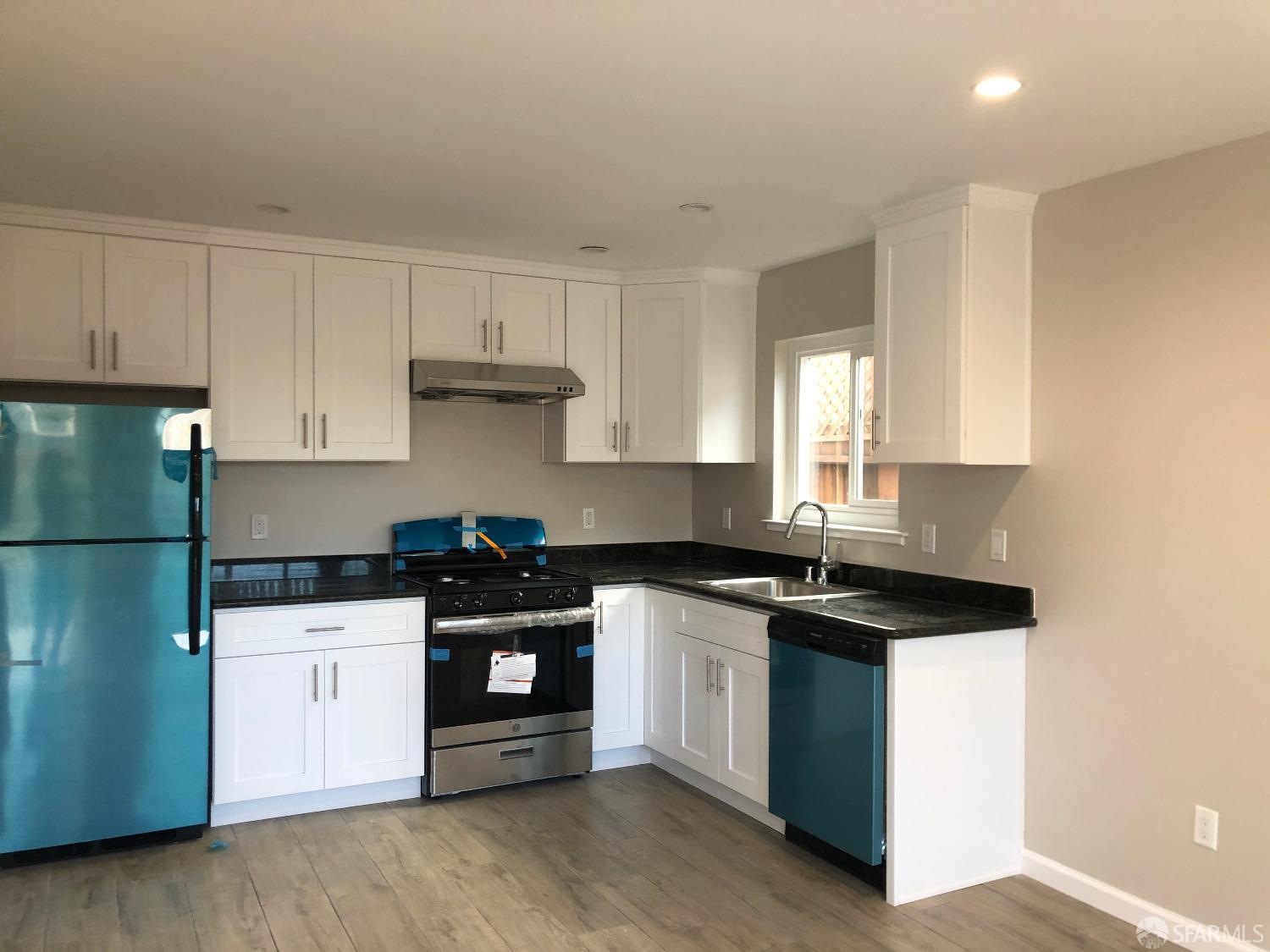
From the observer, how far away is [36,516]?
3.30m

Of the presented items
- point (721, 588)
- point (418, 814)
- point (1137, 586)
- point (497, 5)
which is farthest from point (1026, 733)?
point (497, 5)

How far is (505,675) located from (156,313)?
6.57 feet

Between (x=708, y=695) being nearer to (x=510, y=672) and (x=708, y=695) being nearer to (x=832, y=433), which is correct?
(x=510, y=672)

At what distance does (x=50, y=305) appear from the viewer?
11.9ft

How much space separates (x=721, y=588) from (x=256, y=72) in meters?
2.50

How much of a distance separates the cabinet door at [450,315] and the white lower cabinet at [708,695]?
1.41 metres

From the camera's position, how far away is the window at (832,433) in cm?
415

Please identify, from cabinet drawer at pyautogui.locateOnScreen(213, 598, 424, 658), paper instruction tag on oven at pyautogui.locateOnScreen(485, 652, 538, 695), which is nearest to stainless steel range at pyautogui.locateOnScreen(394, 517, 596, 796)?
paper instruction tag on oven at pyautogui.locateOnScreen(485, 652, 538, 695)

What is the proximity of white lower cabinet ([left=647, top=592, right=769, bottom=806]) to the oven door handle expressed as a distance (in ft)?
1.21

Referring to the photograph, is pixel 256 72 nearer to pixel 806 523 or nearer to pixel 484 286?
pixel 484 286

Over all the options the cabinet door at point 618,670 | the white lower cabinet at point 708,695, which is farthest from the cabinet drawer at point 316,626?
the white lower cabinet at point 708,695

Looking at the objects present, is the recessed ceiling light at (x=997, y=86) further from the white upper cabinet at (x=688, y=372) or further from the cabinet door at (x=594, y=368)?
the cabinet door at (x=594, y=368)

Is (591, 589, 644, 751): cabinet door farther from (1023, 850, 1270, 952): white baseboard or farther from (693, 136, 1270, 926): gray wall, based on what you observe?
(1023, 850, 1270, 952): white baseboard

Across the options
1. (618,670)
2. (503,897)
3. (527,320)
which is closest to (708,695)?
(618,670)
